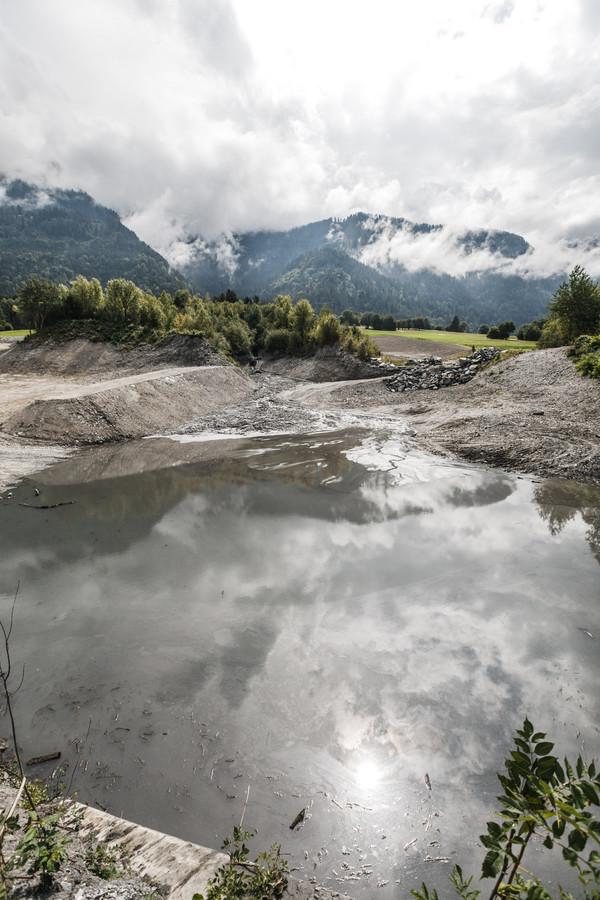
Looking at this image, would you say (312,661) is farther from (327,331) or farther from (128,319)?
(128,319)

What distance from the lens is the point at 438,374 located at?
3534cm

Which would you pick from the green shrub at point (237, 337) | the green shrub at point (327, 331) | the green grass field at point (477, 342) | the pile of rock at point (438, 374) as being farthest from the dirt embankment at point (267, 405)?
the green grass field at point (477, 342)

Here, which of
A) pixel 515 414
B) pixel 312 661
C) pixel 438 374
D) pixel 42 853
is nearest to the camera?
pixel 42 853

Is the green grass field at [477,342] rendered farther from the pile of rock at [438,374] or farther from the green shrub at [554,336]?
the pile of rock at [438,374]

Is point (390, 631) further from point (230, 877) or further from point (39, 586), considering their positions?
point (39, 586)

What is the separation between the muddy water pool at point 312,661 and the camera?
4098mm

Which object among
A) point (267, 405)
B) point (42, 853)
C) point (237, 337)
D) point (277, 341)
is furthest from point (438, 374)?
point (42, 853)

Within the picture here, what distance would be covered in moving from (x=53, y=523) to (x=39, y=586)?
3474 mm

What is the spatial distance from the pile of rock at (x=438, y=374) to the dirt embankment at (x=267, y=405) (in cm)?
164

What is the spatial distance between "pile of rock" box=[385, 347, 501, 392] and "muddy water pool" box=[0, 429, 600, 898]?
2355cm

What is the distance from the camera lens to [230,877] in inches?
112

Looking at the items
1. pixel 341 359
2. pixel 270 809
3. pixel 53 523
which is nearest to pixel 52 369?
pixel 341 359

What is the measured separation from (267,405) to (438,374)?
1652 cm

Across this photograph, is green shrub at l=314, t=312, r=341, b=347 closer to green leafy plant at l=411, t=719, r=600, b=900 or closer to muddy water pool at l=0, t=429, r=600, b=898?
muddy water pool at l=0, t=429, r=600, b=898
